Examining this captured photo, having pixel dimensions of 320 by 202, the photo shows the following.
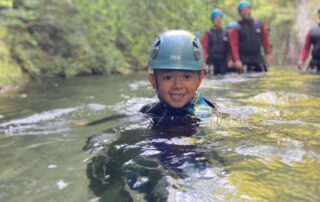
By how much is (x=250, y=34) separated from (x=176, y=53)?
7.51 metres

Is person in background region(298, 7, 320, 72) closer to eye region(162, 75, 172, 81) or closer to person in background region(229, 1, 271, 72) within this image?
person in background region(229, 1, 271, 72)

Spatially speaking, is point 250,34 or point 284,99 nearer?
point 284,99

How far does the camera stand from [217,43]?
1163 centimetres

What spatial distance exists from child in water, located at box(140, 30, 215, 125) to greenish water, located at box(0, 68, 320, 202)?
0.24 meters

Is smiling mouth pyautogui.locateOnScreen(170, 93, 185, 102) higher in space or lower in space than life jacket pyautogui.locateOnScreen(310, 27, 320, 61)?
lower

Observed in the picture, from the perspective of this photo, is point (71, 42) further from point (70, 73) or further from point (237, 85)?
point (237, 85)

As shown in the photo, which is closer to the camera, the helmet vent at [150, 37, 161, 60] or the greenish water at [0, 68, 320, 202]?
the greenish water at [0, 68, 320, 202]

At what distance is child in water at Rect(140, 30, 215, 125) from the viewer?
4.05 m

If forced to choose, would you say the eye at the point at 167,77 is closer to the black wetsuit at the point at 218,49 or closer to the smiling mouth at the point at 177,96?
the smiling mouth at the point at 177,96

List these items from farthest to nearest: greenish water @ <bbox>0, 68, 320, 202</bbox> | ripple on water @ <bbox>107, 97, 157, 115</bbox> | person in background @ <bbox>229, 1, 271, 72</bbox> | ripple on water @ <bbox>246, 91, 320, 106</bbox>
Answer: person in background @ <bbox>229, 1, 271, 72</bbox> → ripple on water @ <bbox>107, 97, 157, 115</bbox> → ripple on water @ <bbox>246, 91, 320, 106</bbox> → greenish water @ <bbox>0, 68, 320, 202</bbox>

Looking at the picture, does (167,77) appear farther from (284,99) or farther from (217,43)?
(217,43)

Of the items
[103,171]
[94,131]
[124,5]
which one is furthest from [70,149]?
[124,5]

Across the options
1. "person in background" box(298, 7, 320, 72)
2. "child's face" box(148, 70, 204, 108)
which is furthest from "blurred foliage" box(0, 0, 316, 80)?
"child's face" box(148, 70, 204, 108)

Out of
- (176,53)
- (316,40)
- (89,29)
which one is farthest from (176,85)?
(89,29)
